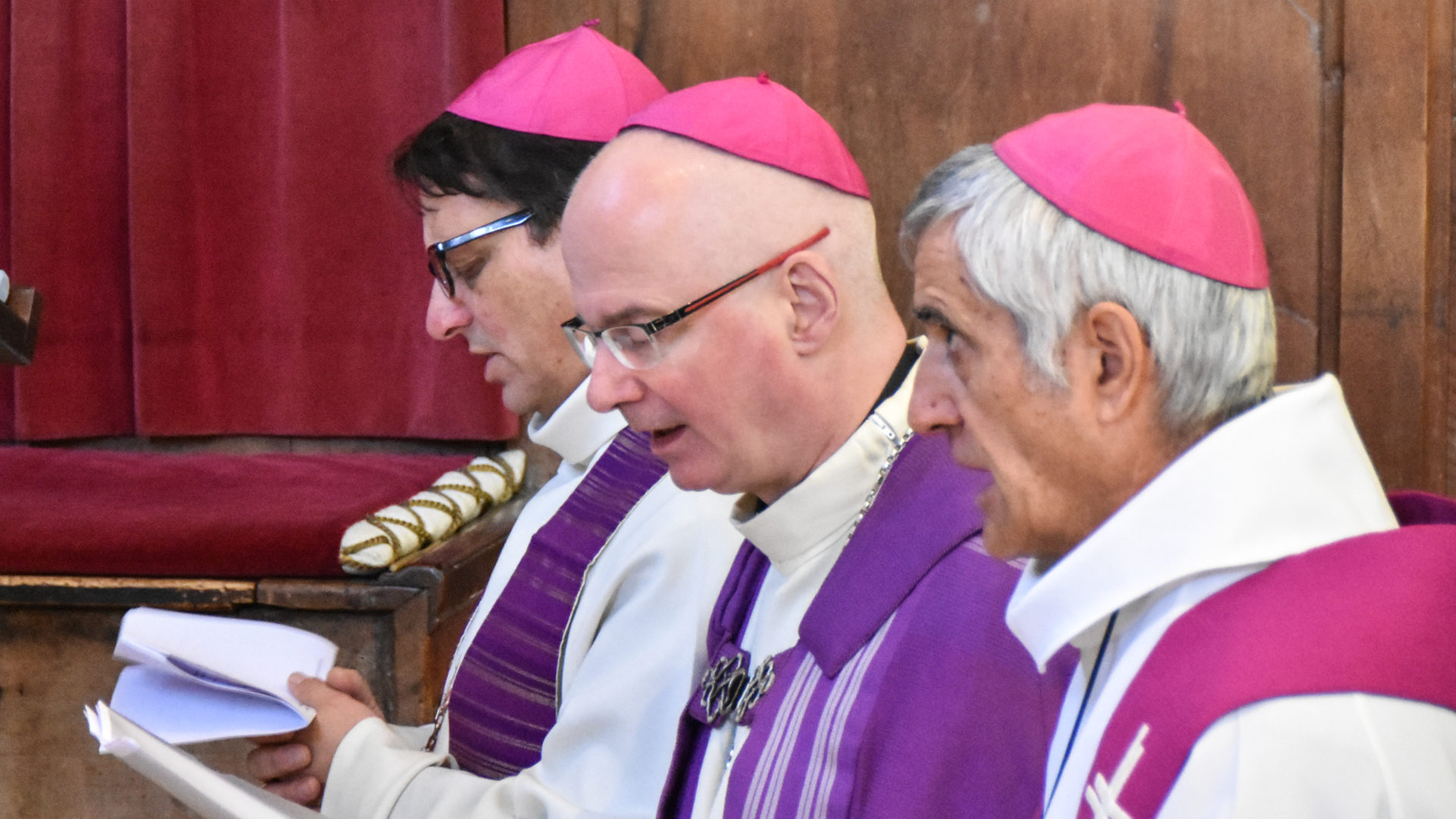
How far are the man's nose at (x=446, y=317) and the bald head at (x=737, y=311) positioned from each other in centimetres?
58

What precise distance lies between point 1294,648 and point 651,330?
2.52 feet

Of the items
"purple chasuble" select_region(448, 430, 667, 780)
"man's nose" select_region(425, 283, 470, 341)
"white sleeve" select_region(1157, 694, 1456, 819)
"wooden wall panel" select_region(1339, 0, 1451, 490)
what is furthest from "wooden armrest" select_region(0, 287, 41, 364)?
"wooden wall panel" select_region(1339, 0, 1451, 490)

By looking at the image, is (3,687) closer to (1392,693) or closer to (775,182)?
(775,182)

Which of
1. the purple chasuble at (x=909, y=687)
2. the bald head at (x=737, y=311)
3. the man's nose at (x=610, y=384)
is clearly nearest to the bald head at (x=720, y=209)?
the bald head at (x=737, y=311)

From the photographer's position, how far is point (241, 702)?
1.64 meters

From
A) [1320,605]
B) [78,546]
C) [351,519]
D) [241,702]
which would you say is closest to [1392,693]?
[1320,605]

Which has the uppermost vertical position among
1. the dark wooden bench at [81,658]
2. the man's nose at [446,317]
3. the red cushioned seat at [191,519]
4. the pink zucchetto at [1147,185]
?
the pink zucchetto at [1147,185]

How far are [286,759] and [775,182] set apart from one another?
3.27 ft

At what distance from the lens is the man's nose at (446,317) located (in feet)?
6.64

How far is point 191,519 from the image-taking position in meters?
2.77

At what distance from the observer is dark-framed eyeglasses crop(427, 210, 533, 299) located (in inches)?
77.2

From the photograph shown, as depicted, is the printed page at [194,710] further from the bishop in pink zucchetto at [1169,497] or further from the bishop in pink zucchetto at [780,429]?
the bishop in pink zucchetto at [1169,497]

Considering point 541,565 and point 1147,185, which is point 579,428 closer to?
point 541,565

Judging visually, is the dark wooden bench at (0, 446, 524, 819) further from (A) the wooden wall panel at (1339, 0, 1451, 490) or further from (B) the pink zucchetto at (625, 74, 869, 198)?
(A) the wooden wall panel at (1339, 0, 1451, 490)
